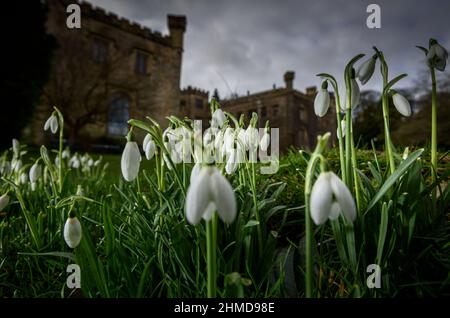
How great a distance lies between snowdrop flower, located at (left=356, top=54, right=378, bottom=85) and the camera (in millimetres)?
1018

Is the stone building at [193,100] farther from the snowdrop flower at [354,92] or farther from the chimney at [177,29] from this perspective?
the snowdrop flower at [354,92]

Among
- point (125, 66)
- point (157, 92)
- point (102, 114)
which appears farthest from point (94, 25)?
point (102, 114)

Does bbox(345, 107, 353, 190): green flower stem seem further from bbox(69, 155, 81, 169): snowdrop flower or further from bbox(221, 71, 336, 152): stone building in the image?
bbox(221, 71, 336, 152): stone building

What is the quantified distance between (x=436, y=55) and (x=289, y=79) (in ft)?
67.8

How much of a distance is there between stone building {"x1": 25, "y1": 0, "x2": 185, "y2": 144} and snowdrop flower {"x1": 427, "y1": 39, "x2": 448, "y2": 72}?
37.5 feet

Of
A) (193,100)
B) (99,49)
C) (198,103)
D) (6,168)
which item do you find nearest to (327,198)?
(6,168)

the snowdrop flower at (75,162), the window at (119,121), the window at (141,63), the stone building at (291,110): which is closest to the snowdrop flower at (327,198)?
the snowdrop flower at (75,162)

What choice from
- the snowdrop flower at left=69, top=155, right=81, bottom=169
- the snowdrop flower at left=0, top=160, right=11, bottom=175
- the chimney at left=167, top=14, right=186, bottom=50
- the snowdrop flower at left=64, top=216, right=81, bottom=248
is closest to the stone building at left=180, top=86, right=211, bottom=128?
the chimney at left=167, top=14, right=186, bottom=50

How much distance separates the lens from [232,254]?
0.95 metres

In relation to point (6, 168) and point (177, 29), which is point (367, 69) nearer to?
point (6, 168)

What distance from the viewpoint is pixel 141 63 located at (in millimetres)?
17812

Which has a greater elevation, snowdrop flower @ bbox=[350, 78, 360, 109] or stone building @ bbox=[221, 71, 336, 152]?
stone building @ bbox=[221, 71, 336, 152]

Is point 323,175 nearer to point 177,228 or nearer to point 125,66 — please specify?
point 177,228

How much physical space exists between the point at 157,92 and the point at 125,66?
2451mm
